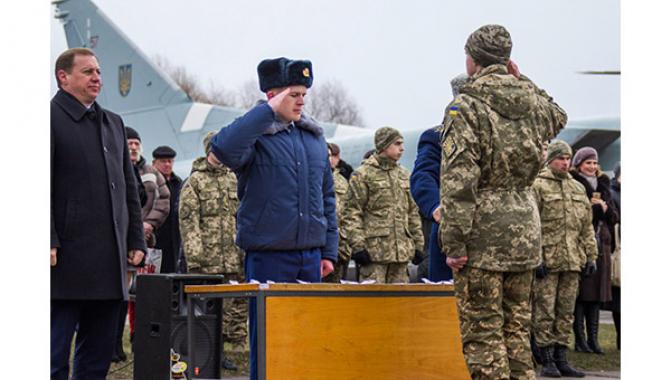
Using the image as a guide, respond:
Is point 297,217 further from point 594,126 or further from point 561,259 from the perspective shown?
point 594,126

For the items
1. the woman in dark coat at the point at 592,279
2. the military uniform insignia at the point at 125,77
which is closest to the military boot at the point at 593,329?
the woman in dark coat at the point at 592,279

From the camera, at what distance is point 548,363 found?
8.96 metres

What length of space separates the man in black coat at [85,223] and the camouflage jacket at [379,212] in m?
4.61

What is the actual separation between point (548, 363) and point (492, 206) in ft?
12.5

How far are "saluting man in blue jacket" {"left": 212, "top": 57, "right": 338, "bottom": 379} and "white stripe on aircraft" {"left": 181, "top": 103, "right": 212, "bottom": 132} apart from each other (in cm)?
2440

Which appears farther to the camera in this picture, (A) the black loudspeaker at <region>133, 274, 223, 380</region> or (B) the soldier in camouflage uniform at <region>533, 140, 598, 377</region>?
(B) the soldier in camouflage uniform at <region>533, 140, 598, 377</region>

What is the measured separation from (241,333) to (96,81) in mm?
4376

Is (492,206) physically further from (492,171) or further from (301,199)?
(301,199)

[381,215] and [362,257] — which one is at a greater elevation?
[381,215]

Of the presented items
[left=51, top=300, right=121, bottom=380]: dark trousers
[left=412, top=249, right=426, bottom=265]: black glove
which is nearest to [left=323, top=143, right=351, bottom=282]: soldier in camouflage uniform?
[left=412, top=249, right=426, bottom=265]: black glove

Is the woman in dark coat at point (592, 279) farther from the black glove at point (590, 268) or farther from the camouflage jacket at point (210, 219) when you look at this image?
the camouflage jacket at point (210, 219)

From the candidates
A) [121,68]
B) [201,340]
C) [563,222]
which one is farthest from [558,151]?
[121,68]

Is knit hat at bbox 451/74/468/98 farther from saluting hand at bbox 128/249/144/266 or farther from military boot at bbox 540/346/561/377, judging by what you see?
military boot at bbox 540/346/561/377

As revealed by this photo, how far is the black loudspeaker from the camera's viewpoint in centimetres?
584
